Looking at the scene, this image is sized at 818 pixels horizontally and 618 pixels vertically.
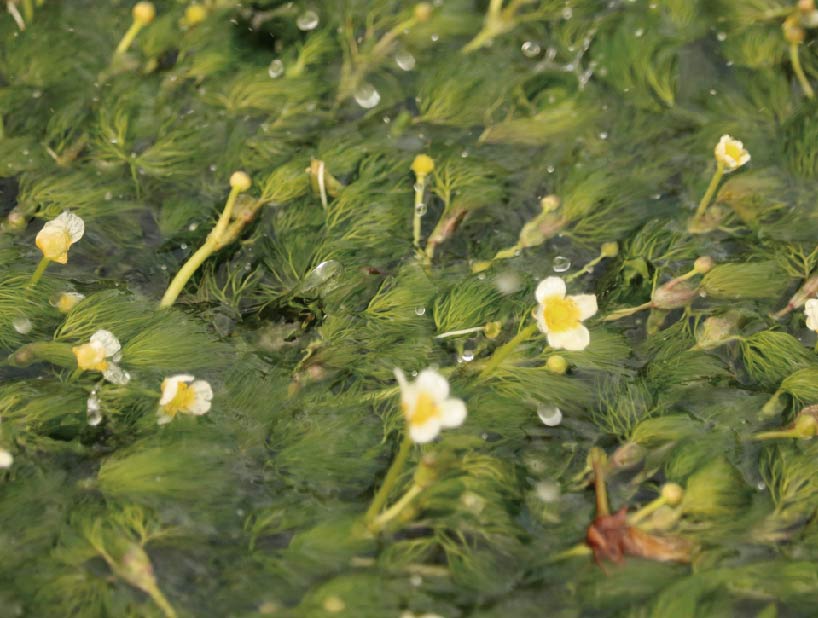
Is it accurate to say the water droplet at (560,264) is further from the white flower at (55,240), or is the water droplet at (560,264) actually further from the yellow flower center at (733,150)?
the white flower at (55,240)

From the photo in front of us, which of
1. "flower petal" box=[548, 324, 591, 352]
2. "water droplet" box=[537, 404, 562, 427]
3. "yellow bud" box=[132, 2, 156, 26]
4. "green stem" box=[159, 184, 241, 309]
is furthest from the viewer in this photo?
"yellow bud" box=[132, 2, 156, 26]

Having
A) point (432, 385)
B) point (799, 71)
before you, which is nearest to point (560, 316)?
point (432, 385)

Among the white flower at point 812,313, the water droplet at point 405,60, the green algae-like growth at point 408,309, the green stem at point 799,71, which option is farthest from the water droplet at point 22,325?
the green stem at point 799,71

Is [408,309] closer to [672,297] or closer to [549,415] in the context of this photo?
[549,415]

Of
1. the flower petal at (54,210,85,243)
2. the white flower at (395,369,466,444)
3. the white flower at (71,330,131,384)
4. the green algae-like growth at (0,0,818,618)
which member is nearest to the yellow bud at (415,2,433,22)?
the green algae-like growth at (0,0,818,618)

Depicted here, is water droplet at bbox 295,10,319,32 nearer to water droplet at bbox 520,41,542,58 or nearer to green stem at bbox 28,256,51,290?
water droplet at bbox 520,41,542,58
